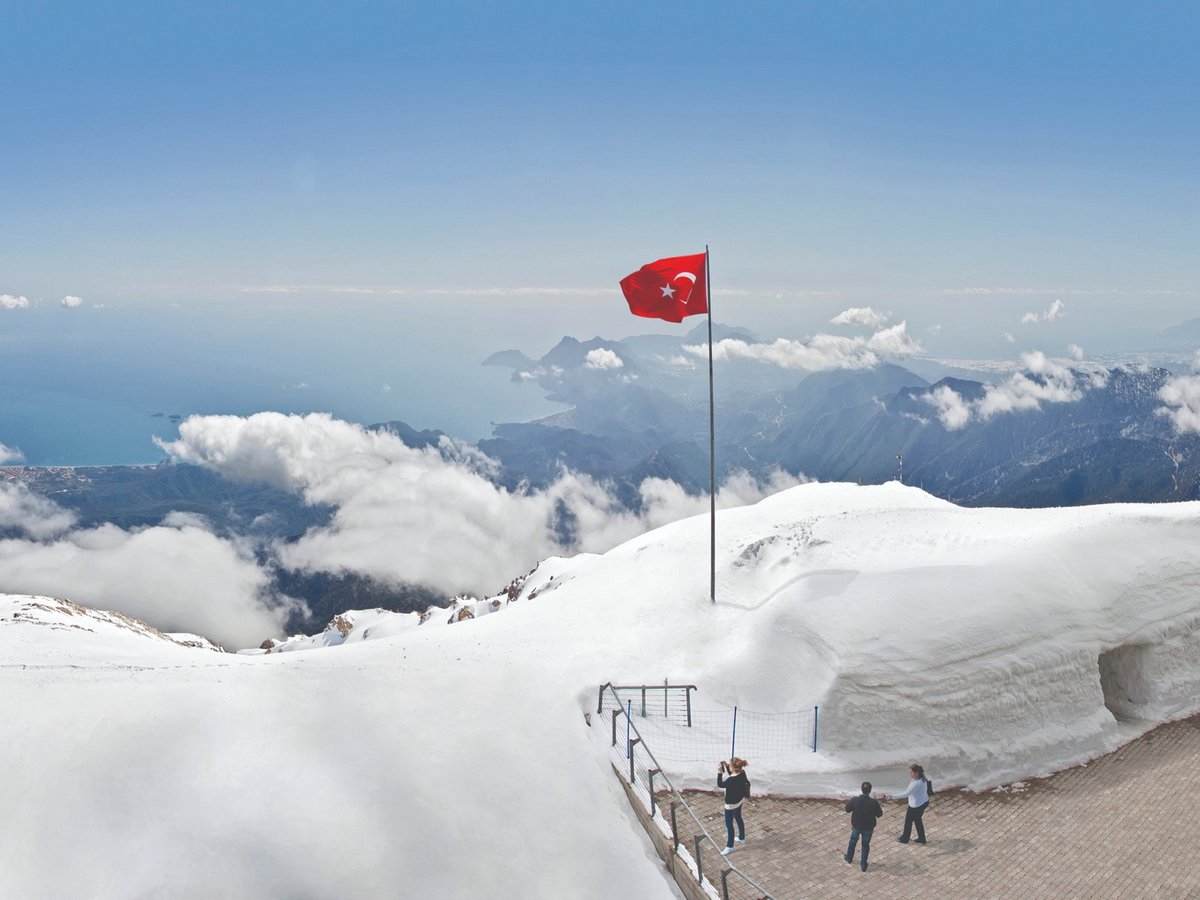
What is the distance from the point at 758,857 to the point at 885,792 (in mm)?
5300

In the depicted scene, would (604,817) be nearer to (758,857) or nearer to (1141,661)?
(758,857)

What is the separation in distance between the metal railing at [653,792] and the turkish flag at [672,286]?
11.9 metres

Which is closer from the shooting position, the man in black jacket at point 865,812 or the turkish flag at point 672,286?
the man in black jacket at point 865,812

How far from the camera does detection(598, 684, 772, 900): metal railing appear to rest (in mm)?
14812

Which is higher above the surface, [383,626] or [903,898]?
[903,898]

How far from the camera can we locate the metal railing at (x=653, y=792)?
1481 cm

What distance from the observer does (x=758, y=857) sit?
53.7 ft

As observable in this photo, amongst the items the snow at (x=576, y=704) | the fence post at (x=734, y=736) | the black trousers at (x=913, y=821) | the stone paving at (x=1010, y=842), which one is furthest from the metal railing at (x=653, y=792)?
the black trousers at (x=913, y=821)

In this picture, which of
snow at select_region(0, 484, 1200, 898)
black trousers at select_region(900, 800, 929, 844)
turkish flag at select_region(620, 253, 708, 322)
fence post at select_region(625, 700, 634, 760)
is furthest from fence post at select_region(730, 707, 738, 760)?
turkish flag at select_region(620, 253, 708, 322)

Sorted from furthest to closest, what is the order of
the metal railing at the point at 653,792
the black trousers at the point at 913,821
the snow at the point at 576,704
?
1. the black trousers at the point at 913,821
2. the snow at the point at 576,704
3. the metal railing at the point at 653,792

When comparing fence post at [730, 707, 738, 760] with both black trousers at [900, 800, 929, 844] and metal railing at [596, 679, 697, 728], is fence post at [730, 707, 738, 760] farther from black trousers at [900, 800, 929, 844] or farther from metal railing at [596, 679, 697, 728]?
black trousers at [900, 800, 929, 844]

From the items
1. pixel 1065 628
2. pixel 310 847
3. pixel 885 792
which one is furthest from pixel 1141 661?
pixel 310 847

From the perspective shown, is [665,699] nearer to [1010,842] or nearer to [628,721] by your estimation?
[628,721]

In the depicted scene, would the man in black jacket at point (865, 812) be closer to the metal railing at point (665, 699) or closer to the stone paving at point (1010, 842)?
the stone paving at point (1010, 842)
